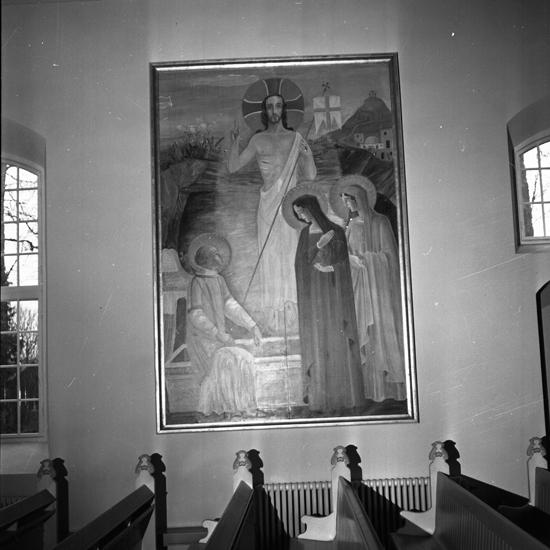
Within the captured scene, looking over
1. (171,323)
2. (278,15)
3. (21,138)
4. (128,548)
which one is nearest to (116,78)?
(21,138)

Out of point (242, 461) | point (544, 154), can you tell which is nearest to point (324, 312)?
point (242, 461)

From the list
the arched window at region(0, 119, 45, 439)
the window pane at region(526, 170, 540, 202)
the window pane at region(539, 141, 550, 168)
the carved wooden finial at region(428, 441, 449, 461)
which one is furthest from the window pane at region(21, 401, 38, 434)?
the window pane at region(539, 141, 550, 168)

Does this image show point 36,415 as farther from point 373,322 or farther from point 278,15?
point 278,15

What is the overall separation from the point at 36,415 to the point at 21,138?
7.58ft

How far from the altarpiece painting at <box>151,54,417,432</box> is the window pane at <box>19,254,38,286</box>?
110cm

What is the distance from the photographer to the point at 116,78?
558cm

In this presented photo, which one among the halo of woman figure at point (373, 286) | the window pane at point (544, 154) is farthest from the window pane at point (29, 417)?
A: the window pane at point (544, 154)

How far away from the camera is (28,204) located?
18.5 feet

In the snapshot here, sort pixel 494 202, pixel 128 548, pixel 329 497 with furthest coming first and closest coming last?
pixel 494 202 < pixel 329 497 < pixel 128 548

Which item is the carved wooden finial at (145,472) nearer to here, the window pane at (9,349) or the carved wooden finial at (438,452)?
the window pane at (9,349)

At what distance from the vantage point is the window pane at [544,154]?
5662 millimetres

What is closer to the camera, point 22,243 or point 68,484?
point 68,484

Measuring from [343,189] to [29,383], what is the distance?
9.99 ft

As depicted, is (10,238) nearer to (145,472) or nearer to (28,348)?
(28,348)
